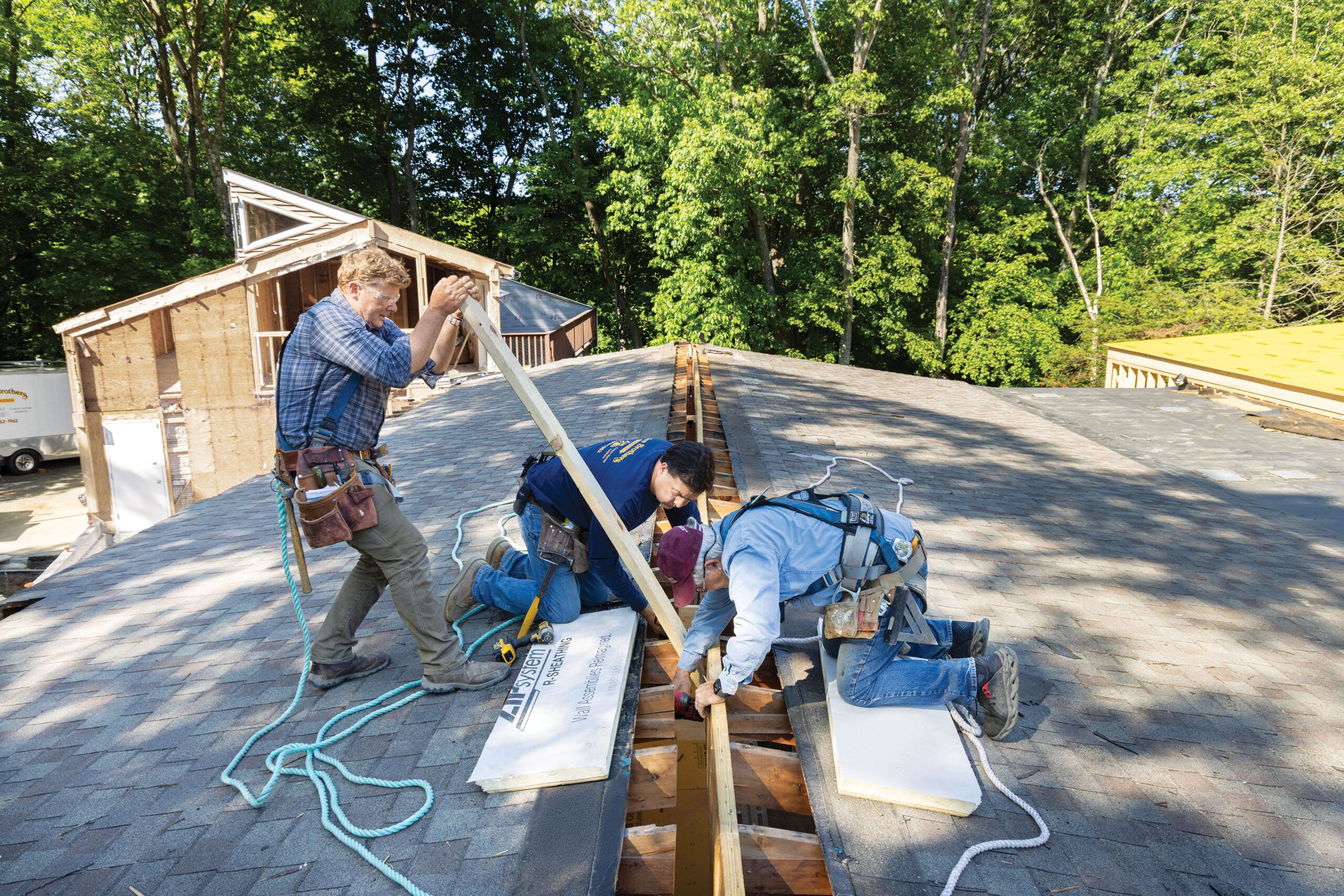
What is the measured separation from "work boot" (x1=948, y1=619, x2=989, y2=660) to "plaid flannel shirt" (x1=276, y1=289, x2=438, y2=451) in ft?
8.51

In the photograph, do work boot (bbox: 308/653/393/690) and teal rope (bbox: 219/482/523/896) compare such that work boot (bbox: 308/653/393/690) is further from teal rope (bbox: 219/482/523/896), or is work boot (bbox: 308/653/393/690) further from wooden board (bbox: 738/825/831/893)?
wooden board (bbox: 738/825/831/893)

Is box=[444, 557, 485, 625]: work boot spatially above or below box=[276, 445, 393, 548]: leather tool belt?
below

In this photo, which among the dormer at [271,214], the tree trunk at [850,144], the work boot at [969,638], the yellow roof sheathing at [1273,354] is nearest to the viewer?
the work boot at [969,638]

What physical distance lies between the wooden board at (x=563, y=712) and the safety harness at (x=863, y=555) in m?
0.84

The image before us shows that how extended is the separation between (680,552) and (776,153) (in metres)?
20.6

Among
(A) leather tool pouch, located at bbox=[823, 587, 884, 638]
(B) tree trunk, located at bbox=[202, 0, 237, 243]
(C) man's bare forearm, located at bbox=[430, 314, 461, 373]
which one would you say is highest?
(B) tree trunk, located at bbox=[202, 0, 237, 243]

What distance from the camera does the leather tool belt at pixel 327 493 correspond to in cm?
274

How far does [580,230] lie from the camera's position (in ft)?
88.7

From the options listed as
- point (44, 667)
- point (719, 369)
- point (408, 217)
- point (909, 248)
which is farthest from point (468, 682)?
point (408, 217)

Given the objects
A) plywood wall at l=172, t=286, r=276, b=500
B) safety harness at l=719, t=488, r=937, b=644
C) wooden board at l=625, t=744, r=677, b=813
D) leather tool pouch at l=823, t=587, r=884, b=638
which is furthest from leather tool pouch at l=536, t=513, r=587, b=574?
plywood wall at l=172, t=286, r=276, b=500

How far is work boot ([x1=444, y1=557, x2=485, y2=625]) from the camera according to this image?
3.79 meters

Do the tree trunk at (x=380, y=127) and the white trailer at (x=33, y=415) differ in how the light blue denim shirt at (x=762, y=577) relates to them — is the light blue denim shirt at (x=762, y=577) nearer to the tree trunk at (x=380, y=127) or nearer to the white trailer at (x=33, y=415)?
the white trailer at (x=33, y=415)

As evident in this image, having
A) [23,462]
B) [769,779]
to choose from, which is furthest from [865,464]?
[23,462]

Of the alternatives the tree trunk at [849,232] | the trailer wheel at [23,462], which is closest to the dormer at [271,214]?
the trailer wheel at [23,462]
